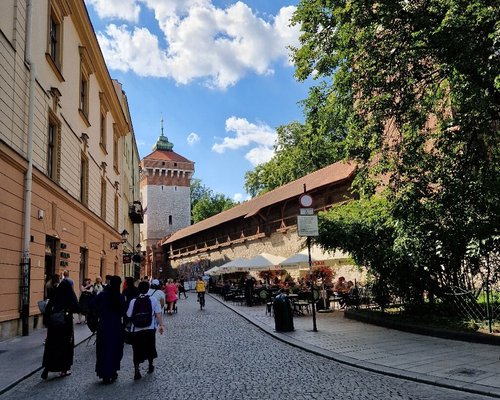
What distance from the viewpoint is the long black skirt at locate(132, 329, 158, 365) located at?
292 inches

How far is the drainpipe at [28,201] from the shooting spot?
1229cm

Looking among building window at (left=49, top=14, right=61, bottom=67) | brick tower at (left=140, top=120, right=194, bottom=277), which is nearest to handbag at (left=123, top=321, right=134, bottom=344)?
building window at (left=49, top=14, right=61, bottom=67)

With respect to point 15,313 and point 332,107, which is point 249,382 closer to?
point 15,313

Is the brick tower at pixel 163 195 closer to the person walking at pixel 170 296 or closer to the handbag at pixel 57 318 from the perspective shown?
the person walking at pixel 170 296

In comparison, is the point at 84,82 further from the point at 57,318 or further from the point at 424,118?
the point at 57,318

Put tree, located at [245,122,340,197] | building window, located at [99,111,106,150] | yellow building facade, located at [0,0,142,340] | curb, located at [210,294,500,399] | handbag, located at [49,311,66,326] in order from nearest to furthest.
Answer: curb, located at [210,294,500,399]
handbag, located at [49,311,66,326]
yellow building facade, located at [0,0,142,340]
building window, located at [99,111,106,150]
tree, located at [245,122,340,197]

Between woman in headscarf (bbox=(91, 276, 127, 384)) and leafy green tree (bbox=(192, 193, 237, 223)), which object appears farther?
leafy green tree (bbox=(192, 193, 237, 223))

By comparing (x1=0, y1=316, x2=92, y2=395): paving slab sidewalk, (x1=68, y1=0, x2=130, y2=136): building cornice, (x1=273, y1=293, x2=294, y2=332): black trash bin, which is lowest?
(x1=0, y1=316, x2=92, y2=395): paving slab sidewalk

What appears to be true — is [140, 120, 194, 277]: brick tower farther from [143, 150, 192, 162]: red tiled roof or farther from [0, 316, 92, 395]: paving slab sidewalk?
[0, 316, 92, 395]: paving slab sidewalk

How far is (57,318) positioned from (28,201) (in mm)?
6113

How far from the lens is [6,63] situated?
11.7 meters

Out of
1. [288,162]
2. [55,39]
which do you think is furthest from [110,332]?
[288,162]

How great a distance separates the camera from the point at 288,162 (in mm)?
50594

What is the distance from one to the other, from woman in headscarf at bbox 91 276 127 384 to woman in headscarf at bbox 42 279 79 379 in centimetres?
45
